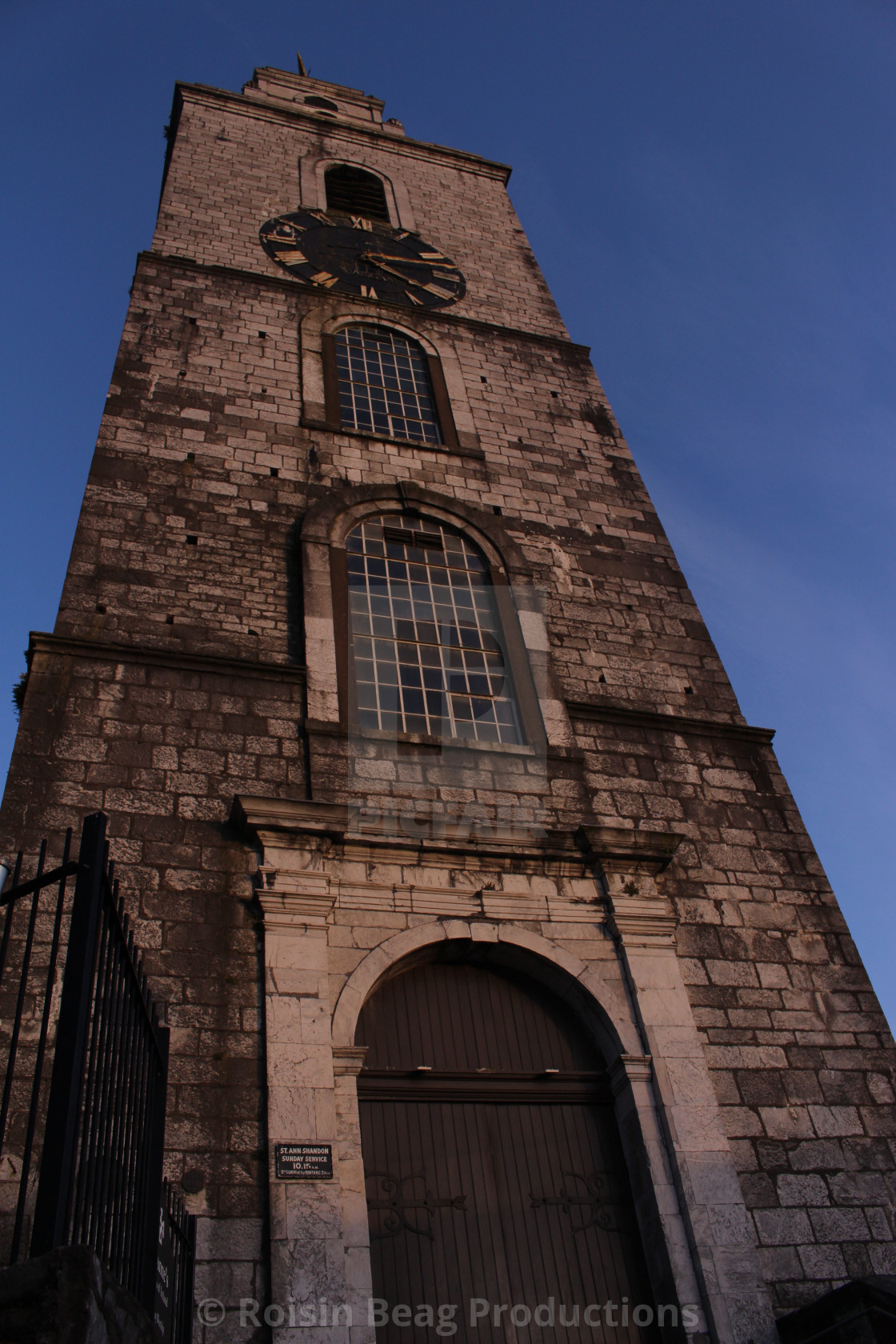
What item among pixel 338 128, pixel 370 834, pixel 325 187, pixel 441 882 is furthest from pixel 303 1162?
pixel 338 128

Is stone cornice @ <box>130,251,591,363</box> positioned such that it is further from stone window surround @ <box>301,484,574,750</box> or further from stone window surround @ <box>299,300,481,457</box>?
stone window surround @ <box>301,484,574,750</box>

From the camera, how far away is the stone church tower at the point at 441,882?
563 cm

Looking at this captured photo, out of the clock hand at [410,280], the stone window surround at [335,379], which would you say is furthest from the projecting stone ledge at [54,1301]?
Answer: the clock hand at [410,280]

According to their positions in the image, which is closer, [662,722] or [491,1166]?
[491,1166]

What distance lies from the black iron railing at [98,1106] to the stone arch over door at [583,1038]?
1383mm

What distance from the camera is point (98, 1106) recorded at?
3.20 metres

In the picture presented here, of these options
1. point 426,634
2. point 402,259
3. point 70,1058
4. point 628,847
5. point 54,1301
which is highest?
point 402,259

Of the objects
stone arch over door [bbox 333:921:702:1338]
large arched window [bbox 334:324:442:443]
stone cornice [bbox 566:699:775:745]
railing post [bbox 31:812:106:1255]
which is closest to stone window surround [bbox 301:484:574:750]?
stone cornice [bbox 566:699:775:745]

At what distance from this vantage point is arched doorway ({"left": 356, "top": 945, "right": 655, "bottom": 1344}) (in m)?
5.60

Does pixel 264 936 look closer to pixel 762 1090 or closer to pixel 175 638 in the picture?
pixel 175 638

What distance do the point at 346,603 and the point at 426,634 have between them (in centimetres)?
71

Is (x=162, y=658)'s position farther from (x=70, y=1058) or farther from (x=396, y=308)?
(x=396, y=308)
